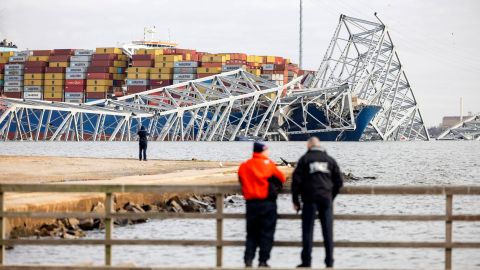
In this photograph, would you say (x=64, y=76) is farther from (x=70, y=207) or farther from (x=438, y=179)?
(x=70, y=207)

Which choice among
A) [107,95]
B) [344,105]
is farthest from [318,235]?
[107,95]

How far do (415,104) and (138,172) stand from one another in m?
123

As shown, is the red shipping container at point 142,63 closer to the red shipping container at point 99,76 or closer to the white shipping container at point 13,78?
the red shipping container at point 99,76

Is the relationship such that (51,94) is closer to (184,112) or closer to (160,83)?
(160,83)

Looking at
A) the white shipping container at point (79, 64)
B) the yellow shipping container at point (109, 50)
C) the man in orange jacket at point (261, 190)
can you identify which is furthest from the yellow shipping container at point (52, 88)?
the man in orange jacket at point (261, 190)

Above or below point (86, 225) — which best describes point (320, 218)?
above

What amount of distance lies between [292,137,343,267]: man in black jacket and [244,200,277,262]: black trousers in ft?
1.18

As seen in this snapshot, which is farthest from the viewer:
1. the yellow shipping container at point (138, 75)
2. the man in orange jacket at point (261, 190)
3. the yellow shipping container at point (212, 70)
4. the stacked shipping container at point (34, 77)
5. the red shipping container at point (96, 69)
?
the stacked shipping container at point (34, 77)

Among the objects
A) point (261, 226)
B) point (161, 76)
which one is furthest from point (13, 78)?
point (261, 226)

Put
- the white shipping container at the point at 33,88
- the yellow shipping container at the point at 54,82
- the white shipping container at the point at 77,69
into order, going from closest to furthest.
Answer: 1. the white shipping container at the point at 77,69
2. the yellow shipping container at the point at 54,82
3. the white shipping container at the point at 33,88

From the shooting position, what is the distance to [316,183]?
12.1 m

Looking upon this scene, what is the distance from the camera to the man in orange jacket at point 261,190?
479 inches

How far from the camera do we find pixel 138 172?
36.2 m

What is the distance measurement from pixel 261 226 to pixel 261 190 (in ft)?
1.75
